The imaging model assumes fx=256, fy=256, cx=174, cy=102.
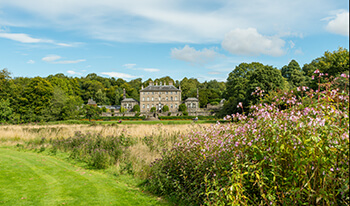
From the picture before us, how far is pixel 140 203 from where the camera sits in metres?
5.61

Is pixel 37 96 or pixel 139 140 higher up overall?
pixel 37 96

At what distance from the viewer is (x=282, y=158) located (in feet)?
11.4

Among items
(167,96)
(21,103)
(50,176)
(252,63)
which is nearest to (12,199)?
(50,176)

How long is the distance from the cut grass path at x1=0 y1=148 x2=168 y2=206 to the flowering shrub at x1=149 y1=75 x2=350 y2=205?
106 centimetres

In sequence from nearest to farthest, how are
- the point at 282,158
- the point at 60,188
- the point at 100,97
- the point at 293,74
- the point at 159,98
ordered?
the point at 282,158, the point at 60,188, the point at 293,74, the point at 159,98, the point at 100,97

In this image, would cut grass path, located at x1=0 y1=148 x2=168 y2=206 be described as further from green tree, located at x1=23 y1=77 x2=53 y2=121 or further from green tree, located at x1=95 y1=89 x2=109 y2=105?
green tree, located at x1=95 y1=89 x2=109 y2=105

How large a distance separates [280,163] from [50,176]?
644 centimetres

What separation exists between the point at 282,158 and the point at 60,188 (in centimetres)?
535

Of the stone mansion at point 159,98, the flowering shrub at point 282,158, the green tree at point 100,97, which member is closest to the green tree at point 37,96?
the flowering shrub at point 282,158

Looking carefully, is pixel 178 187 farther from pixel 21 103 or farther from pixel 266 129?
pixel 21 103

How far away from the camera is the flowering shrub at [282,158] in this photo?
3166mm

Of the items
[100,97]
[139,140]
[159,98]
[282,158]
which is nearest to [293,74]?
[159,98]

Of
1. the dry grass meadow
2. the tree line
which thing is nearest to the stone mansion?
the tree line

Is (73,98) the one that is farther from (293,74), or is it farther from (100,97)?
(293,74)
